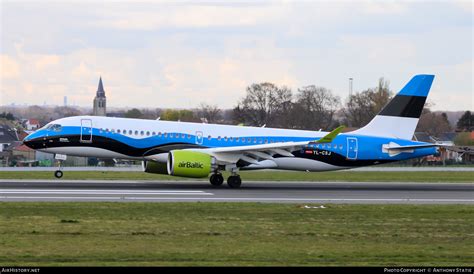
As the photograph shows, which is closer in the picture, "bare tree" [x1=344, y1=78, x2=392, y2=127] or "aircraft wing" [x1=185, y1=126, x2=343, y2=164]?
"aircraft wing" [x1=185, y1=126, x2=343, y2=164]

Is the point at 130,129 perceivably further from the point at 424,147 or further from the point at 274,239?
the point at 274,239

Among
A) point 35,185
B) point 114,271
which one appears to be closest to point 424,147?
point 35,185

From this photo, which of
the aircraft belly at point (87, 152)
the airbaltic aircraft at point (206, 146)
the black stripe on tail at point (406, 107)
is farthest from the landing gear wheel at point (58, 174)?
the black stripe on tail at point (406, 107)

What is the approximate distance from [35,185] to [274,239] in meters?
19.1

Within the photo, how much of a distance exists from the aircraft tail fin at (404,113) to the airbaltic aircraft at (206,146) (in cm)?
60

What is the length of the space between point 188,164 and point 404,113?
12295 mm

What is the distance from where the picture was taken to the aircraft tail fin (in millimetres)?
41906

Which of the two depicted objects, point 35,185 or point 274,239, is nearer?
point 274,239

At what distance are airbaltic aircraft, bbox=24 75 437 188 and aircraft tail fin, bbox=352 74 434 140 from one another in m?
0.60

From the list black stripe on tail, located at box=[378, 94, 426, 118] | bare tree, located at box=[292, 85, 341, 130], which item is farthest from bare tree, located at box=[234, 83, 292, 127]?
black stripe on tail, located at box=[378, 94, 426, 118]

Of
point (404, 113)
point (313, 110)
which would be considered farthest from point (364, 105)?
point (404, 113)

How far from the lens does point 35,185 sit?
3609 cm

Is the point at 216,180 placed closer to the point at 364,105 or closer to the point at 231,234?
the point at 231,234

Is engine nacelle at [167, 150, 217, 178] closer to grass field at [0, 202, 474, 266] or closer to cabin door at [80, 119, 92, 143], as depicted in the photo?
cabin door at [80, 119, 92, 143]
